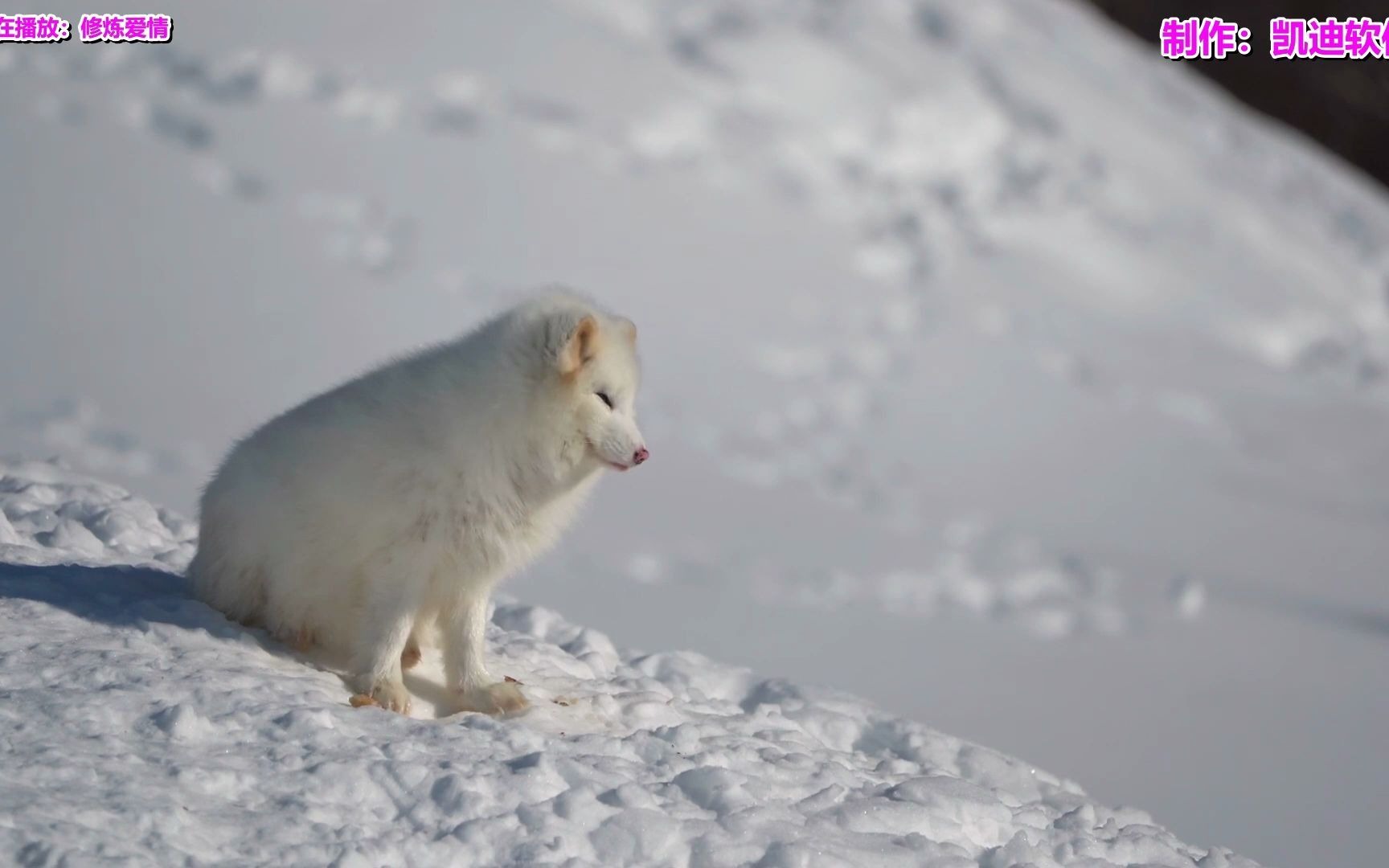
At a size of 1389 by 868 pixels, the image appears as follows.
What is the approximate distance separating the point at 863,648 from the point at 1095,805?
101 inches

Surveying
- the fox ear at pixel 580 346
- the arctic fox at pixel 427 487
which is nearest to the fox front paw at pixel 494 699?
the arctic fox at pixel 427 487

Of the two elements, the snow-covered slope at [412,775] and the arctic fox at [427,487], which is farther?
the arctic fox at [427,487]

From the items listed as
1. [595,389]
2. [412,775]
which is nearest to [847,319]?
[595,389]

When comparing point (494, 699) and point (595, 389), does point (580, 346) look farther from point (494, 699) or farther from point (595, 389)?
point (494, 699)

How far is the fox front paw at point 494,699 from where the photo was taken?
320 cm

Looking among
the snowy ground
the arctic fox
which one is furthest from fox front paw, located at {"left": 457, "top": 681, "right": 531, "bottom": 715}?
the snowy ground

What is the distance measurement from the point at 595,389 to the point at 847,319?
5817 mm

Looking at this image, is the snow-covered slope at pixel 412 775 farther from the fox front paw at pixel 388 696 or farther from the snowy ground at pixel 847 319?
the snowy ground at pixel 847 319

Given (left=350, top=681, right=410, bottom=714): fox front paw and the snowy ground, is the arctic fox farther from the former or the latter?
the snowy ground

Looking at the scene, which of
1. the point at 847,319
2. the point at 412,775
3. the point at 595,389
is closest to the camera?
the point at 412,775

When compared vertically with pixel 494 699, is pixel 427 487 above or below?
above

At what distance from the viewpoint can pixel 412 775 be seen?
2682 millimetres

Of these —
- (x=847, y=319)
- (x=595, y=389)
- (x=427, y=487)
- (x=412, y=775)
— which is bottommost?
(x=412, y=775)

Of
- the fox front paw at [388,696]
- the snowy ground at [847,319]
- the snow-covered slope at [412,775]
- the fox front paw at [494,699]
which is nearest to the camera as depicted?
the snow-covered slope at [412,775]
